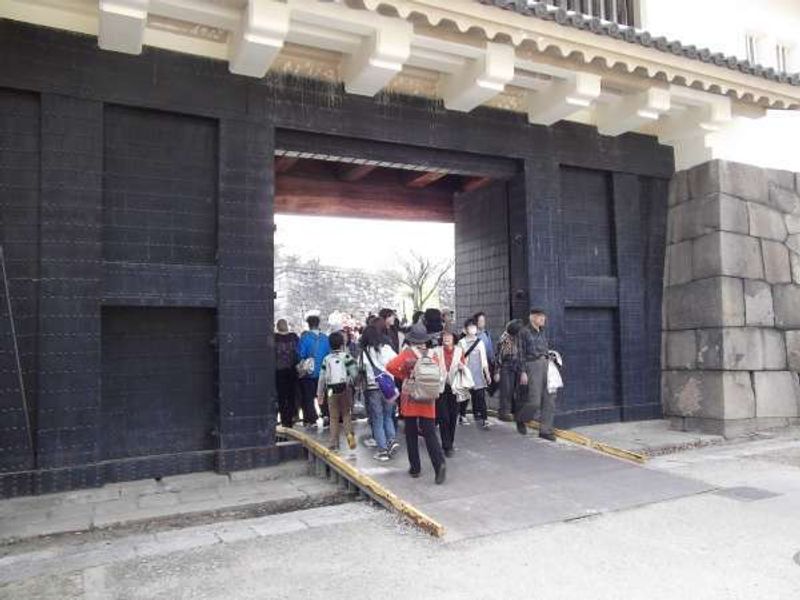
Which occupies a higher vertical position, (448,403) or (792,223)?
(792,223)

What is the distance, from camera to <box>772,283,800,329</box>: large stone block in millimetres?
9203

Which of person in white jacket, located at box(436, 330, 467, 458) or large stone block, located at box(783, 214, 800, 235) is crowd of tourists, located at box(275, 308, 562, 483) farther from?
large stone block, located at box(783, 214, 800, 235)

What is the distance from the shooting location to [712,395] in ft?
28.5

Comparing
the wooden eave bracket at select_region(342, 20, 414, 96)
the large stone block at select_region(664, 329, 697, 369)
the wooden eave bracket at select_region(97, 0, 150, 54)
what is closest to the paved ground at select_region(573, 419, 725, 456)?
the large stone block at select_region(664, 329, 697, 369)

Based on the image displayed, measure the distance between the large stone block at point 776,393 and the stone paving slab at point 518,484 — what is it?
11.4 ft

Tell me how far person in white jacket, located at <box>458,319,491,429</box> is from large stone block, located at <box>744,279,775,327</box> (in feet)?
13.2

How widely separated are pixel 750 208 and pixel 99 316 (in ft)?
30.0

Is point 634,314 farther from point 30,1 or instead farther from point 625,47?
point 30,1

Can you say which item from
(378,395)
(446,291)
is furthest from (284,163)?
(446,291)

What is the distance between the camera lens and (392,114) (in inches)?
301

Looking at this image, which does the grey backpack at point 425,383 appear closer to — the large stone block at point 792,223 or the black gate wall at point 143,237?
the black gate wall at point 143,237

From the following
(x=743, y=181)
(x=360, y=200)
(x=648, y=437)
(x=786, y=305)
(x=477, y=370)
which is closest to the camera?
(x=477, y=370)

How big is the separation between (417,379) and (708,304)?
5351 millimetres

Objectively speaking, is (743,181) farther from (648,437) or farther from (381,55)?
(381,55)
